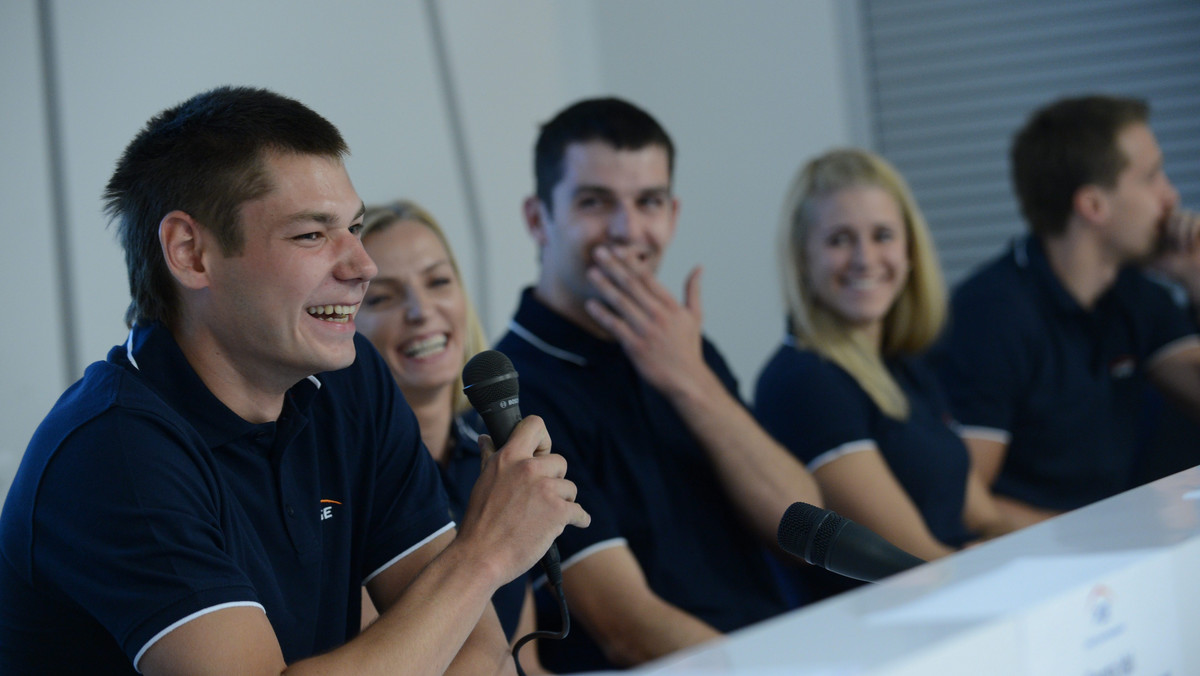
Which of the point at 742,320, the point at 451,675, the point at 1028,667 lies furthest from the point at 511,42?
the point at 1028,667

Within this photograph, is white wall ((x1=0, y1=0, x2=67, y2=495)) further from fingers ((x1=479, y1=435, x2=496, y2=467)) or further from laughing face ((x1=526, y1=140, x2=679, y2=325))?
fingers ((x1=479, y1=435, x2=496, y2=467))

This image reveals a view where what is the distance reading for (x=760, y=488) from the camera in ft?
6.64

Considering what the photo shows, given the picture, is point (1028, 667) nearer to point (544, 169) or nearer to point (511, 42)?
point (544, 169)

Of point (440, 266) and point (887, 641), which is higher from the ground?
point (440, 266)

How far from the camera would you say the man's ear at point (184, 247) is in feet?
4.20

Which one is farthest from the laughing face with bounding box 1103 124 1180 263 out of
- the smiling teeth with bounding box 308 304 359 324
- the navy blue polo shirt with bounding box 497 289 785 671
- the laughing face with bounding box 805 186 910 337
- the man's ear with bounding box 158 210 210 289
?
the man's ear with bounding box 158 210 210 289

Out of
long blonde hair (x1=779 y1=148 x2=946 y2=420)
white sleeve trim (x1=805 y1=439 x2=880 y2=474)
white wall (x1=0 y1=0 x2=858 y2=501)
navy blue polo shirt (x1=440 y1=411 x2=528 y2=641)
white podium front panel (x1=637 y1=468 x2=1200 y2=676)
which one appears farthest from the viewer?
long blonde hair (x1=779 y1=148 x2=946 y2=420)

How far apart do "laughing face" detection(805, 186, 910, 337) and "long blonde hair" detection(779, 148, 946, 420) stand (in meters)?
0.02

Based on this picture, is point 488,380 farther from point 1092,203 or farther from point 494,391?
point 1092,203

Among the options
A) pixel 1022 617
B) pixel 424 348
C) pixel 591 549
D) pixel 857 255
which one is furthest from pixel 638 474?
pixel 1022 617

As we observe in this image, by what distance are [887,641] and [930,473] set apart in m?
1.80

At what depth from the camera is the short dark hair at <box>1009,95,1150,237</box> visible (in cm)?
303

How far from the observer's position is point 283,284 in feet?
4.24

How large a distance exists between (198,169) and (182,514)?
1.32 ft
